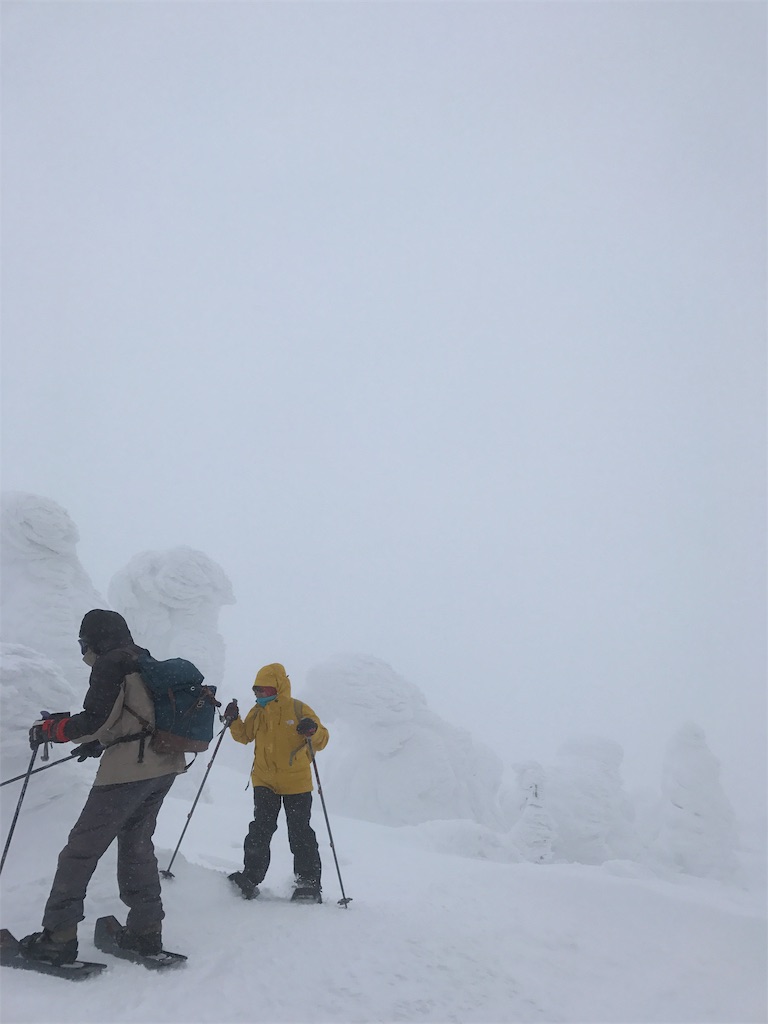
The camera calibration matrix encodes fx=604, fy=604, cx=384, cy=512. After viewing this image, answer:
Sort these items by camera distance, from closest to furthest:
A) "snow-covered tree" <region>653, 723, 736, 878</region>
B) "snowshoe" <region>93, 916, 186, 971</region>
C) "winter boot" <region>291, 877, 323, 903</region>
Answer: "snowshoe" <region>93, 916, 186, 971</region>, "winter boot" <region>291, 877, 323, 903</region>, "snow-covered tree" <region>653, 723, 736, 878</region>

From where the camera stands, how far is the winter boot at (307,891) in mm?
5887

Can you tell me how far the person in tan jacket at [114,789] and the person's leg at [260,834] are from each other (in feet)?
5.15

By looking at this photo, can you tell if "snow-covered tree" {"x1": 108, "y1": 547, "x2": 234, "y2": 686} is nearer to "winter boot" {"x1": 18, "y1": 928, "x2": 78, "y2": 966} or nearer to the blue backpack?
the blue backpack

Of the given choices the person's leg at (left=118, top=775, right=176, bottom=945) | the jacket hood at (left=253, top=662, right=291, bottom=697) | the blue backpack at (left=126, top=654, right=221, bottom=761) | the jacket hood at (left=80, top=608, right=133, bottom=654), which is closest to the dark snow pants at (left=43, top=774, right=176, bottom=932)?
the person's leg at (left=118, top=775, right=176, bottom=945)

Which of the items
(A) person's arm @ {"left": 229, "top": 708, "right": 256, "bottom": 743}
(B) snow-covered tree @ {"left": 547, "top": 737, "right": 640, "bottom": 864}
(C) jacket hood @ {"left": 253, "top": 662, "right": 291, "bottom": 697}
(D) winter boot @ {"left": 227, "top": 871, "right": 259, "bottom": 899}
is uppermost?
(C) jacket hood @ {"left": 253, "top": 662, "right": 291, "bottom": 697}

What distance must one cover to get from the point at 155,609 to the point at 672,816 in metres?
22.3

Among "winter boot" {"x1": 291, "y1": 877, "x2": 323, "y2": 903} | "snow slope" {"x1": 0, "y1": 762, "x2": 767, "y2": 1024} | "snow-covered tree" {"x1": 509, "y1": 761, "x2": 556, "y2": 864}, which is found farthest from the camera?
"snow-covered tree" {"x1": 509, "y1": 761, "x2": 556, "y2": 864}

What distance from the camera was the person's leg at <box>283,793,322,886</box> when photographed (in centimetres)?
616

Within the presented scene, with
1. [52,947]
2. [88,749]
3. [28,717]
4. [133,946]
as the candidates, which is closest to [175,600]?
[28,717]

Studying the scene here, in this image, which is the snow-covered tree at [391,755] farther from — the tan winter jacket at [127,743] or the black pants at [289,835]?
the tan winter jacket at [127,743]

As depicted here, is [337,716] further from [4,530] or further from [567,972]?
[567,972]

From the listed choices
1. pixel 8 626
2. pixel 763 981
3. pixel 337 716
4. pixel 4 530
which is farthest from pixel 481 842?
pixel 4 530

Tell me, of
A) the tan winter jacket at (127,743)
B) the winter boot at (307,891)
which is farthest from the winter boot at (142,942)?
the winter boot at (307,891)

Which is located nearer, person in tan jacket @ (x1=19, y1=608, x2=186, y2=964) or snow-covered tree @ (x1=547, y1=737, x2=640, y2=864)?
person in tan jacket @ (x1=19, y1=608, x2=186, y2=964)
